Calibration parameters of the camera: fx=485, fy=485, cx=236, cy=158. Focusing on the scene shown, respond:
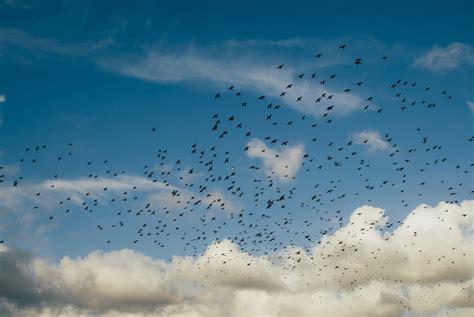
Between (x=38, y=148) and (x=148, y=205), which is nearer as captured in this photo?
(x=38, y=148)

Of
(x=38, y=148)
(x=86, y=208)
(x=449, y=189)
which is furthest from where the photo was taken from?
(x=86, y=208)

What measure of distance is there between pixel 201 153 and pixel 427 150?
2567cm

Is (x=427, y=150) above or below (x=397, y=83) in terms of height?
below

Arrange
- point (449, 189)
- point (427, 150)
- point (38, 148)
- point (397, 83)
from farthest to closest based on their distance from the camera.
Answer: point (449, 189), point (38, 148), point (427, 150), point (397, 83)

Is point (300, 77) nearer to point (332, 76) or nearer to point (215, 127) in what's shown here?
point (332, 76)

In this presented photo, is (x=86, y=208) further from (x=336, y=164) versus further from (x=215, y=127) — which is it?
(x=336, y=164)

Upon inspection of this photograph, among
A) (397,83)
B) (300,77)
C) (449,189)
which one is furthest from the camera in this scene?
(449,189)

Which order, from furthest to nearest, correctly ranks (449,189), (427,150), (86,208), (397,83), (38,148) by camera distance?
(86,208) < (449,189) < (38,148) < (427,150) < (397,83)

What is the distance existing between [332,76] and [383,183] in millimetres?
22326

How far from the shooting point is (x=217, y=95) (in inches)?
1945

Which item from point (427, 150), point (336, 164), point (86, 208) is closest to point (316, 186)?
point (336, 164)

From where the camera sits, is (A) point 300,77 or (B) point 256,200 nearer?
(A) point 300,77

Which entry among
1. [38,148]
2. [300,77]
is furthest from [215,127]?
[38,148]

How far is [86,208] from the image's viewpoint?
2781 inches
